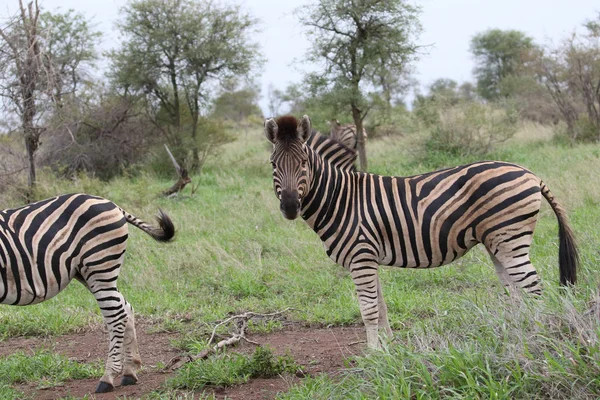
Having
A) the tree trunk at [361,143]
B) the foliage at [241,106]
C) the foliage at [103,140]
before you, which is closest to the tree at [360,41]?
the tree trunk at [361,143]

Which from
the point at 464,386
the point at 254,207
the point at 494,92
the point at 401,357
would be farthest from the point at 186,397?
the point at 494,92

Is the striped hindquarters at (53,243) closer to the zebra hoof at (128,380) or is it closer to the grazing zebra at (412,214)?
the zebra hoof at (128,380)

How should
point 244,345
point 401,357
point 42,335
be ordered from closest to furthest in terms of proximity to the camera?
point 401,357, point 244,345, point 42,335

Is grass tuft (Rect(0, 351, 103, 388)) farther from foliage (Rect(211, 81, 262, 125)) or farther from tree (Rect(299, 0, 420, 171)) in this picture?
foliage (Rect(211, 81, 262, 125))

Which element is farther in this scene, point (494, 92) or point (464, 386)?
point (494, 92)

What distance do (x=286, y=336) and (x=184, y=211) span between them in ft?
21.8

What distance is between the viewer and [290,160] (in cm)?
500

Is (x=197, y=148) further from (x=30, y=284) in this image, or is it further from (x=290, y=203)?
(x=290, y=203)

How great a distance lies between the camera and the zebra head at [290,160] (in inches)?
194

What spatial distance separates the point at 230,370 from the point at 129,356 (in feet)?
3.33

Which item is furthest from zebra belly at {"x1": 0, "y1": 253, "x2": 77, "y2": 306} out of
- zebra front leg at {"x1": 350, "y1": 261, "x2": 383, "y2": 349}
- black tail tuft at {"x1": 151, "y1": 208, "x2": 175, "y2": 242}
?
zebra front leg at {"x1": 350, "y1": 261, "x2": 383, "y2": 349}

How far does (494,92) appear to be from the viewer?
4072 cm

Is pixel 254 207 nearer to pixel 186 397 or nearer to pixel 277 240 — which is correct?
pixel 277 240

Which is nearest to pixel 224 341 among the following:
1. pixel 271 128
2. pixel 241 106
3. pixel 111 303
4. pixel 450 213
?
pixel 111 303
